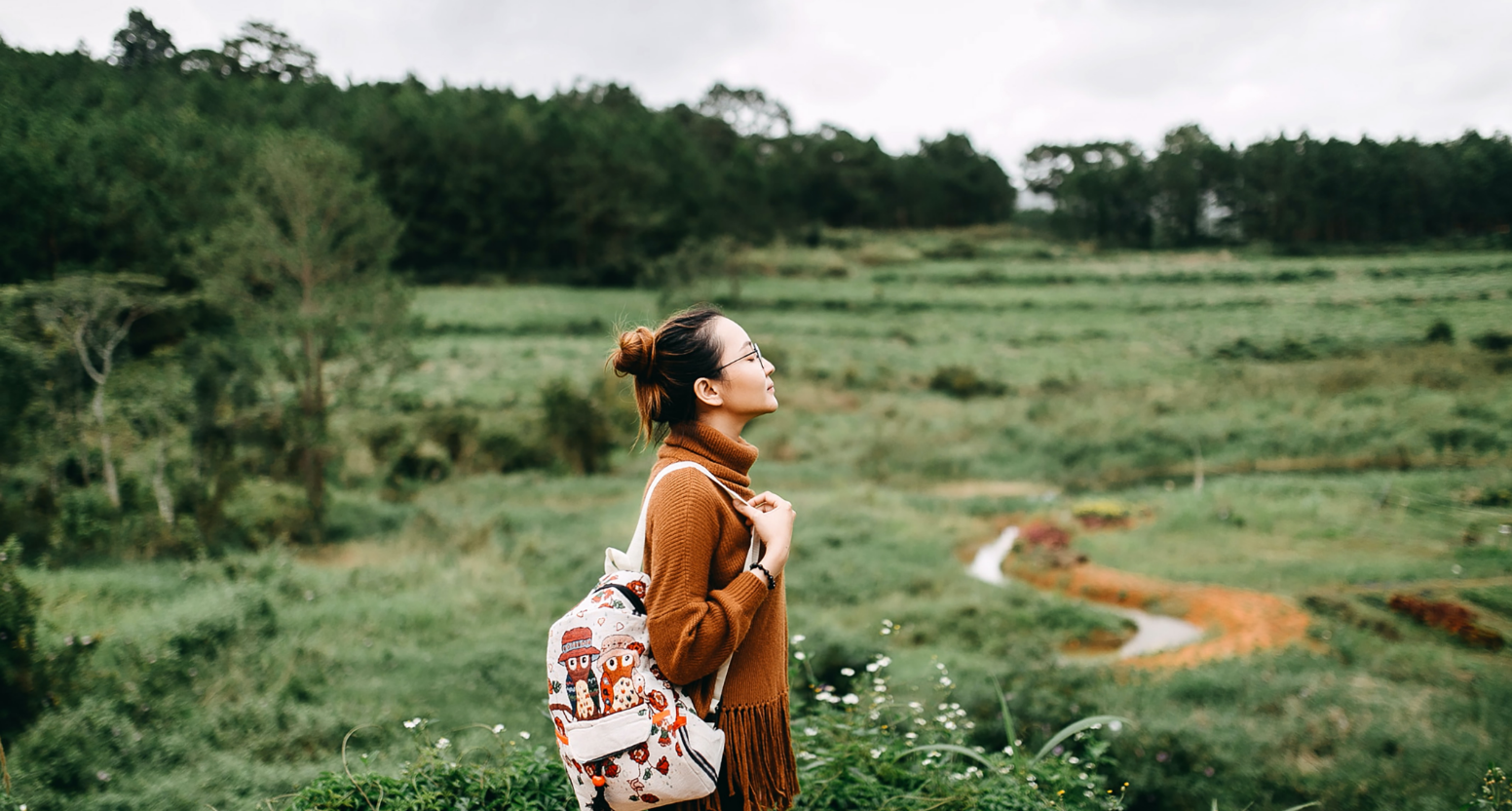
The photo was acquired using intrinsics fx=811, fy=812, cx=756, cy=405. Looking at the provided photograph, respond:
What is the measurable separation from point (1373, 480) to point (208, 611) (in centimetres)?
2241

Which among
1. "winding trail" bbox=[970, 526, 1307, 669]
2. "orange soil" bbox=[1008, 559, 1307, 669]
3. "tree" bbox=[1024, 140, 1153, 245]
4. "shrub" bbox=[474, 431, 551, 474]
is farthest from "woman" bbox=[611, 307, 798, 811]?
"tree" bbox=[1024, 140, 1153, 245]

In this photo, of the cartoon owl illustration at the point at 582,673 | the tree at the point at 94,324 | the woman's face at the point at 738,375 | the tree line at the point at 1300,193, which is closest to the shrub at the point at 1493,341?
the tree line at the point at 1300,193

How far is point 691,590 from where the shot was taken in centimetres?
170

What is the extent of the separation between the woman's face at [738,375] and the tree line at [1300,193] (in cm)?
2570

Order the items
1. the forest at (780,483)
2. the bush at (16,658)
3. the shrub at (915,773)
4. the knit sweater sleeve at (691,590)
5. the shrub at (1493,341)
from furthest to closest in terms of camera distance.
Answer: the shrub at (1493,341), the forest at (780,483), the bush at (16,658), the shrub at (915,773), the knit sweater sleeve at (691,590)

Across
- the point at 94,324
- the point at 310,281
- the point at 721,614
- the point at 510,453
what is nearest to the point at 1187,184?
the point at 510,453

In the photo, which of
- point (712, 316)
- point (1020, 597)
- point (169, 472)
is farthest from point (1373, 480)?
point (169, 472)

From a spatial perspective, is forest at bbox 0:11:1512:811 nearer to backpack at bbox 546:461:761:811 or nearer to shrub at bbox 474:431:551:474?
shrub at bbox 474:431:551:474

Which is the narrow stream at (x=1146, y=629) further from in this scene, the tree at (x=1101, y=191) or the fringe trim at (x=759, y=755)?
the tree at (x=1101, y=191)

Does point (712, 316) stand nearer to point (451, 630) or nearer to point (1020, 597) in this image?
point (451, 630)

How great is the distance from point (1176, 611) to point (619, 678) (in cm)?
1398

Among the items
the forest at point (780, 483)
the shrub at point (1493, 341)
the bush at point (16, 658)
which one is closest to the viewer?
the bush at point (16, 658)

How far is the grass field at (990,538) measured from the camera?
6.21m

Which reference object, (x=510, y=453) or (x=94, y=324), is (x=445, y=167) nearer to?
(x=510, y=453)
